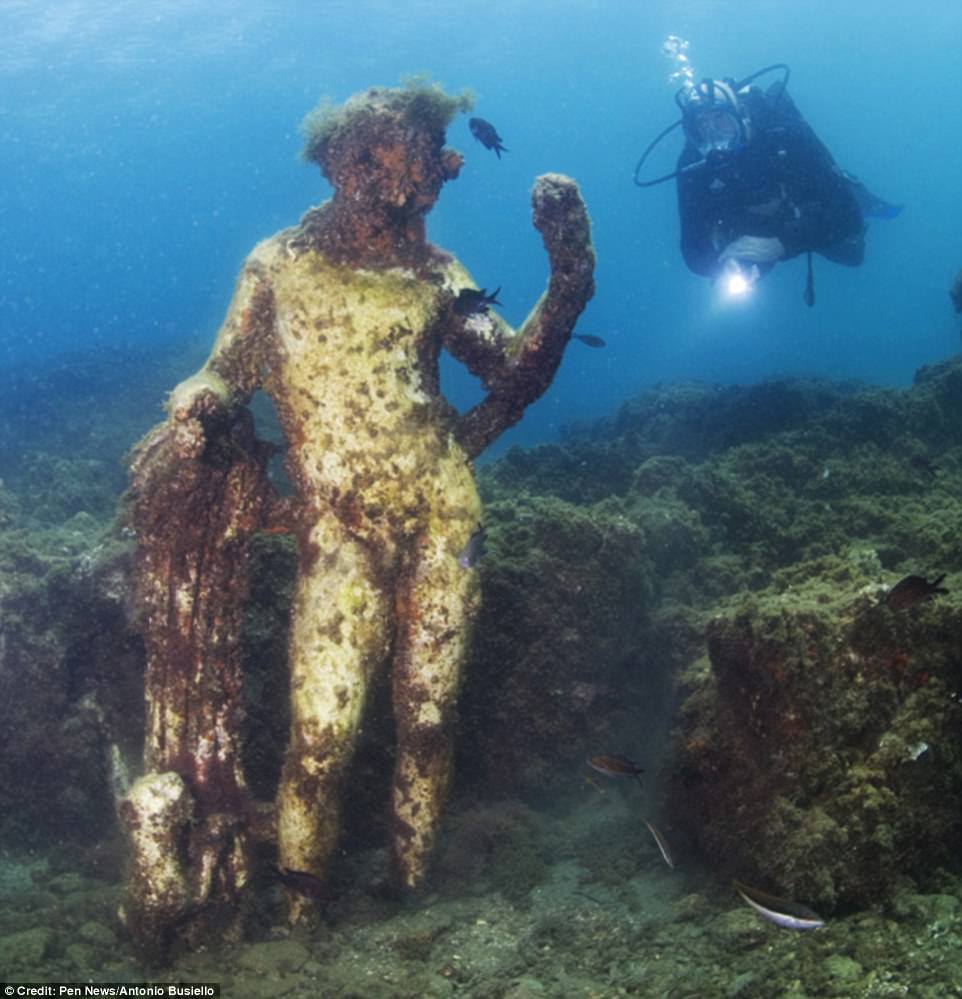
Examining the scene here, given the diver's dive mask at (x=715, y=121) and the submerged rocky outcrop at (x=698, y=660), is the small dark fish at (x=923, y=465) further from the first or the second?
the diver's dive mask at (x=715, y=121)

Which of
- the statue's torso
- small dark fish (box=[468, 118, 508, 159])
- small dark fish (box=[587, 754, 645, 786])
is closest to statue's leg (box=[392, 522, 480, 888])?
the statue's torso

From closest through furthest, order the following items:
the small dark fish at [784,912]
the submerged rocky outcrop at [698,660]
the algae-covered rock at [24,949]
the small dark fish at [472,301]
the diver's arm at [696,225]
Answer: the small dark fish at [784,912] < the submerged rocky outcrop at [698,660] < the algae-covered rock at [24,949] < the small dark fish at [472,301] < the diver's arm at [696,225]

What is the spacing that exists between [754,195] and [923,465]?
563 cm

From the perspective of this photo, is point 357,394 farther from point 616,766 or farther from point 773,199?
point 773,199

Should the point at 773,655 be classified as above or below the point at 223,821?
above

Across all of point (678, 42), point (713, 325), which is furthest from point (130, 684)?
point (713, 325)

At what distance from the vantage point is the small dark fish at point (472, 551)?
173 inches

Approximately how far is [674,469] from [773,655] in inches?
219

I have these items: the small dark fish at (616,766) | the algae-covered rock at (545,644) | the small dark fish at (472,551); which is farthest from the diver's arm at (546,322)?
the small dark fish at (616,766)

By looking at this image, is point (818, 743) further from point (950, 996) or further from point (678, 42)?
point (678, 42)

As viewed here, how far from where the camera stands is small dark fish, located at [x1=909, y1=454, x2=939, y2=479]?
24.2 ft

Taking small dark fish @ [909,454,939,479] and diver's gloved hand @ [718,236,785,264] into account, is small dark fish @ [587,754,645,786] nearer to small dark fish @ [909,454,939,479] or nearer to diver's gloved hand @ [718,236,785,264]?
small dark fish @ [909,454,939,479]

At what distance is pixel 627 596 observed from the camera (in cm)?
688

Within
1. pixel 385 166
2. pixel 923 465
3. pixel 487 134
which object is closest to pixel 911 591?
pixel 385 166
